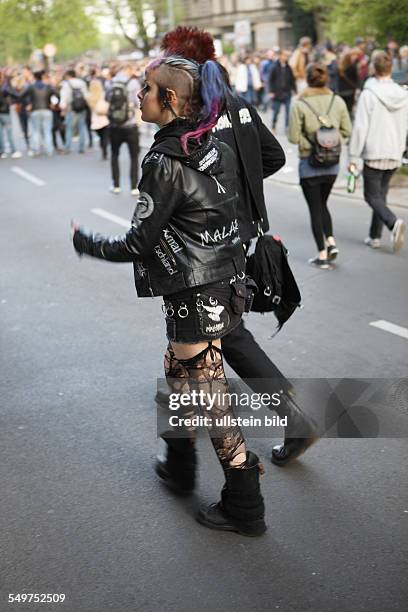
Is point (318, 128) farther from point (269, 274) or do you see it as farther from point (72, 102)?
point (72, 102)

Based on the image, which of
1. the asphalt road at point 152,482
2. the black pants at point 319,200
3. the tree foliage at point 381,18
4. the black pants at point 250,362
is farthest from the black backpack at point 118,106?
the black pants at point 250,362

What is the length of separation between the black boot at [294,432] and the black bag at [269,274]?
45 centimetres

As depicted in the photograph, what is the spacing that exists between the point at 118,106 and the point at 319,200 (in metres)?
5.50

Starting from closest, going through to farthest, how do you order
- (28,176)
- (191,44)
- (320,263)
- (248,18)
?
1. (191,44)
2. (320,263)
3. (28,176)
4. (248,18)

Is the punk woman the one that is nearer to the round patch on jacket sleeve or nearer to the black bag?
the round patch on jacket sleeve

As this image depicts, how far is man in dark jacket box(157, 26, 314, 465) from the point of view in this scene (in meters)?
3.81

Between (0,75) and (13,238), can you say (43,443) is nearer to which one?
(13,238)

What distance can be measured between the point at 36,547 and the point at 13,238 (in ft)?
23.2

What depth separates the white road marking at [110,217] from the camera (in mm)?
10667

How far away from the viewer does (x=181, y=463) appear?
3.81 metres

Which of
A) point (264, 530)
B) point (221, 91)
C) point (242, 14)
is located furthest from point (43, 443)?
point (242, 14)

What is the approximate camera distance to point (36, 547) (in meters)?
3.40

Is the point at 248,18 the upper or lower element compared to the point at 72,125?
lower

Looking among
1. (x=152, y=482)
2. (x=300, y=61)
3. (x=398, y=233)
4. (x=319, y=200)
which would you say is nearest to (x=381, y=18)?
(x=300, y=61)
